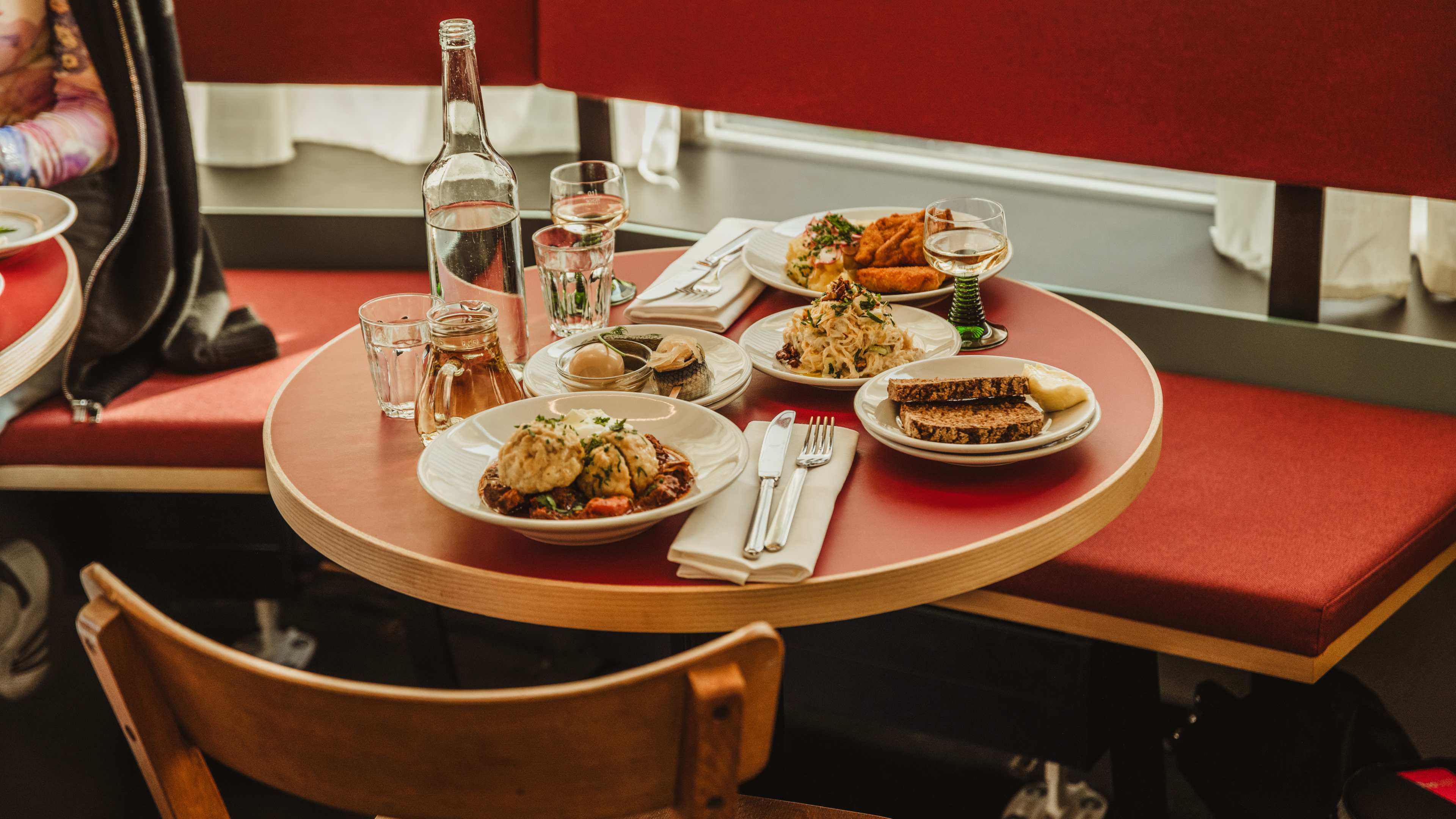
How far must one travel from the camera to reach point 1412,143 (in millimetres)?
1862

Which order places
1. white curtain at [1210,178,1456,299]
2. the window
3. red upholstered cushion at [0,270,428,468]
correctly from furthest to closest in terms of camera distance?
the window < white curtain at [1210,178,1456,299] < red upholstered cushion at [0,270,428,468]

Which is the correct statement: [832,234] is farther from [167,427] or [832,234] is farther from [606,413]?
[167,427]

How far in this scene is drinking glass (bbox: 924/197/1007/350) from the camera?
4.77 ft

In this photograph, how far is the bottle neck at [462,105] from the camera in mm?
1367

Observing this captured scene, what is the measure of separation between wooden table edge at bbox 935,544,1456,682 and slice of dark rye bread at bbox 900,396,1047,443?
0.42 m

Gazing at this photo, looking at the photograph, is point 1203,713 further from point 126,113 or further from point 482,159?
point 126,113

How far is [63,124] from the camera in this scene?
212 centimetres

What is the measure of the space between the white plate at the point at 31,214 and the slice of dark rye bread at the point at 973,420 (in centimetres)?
127

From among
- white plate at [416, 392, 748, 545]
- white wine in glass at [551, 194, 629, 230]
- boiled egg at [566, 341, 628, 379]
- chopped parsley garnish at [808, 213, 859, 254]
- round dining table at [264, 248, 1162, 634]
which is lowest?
round dining table at [264, 248, 1162, 634]

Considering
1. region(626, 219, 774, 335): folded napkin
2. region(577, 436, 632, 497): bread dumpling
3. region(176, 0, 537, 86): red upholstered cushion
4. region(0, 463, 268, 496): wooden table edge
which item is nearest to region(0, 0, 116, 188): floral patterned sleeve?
region(176, 0, 537, 86): red upholstered cushion

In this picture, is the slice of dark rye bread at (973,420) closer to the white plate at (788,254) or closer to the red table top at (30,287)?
the white plate at (788,254)

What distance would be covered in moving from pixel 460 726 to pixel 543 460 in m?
0.37

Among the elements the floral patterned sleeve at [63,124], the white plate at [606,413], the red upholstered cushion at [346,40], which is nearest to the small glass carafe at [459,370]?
the white plate at [606,413]

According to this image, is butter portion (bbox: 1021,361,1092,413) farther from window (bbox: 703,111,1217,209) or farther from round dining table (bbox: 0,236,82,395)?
window (bbox: 703,111,1217,209)
